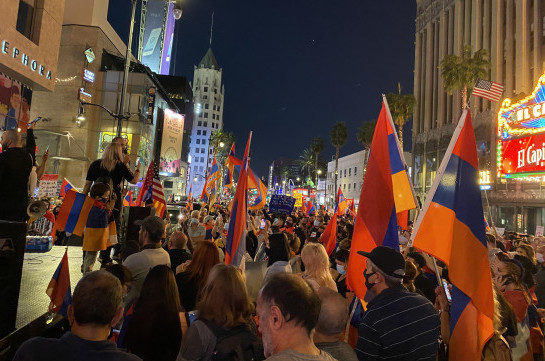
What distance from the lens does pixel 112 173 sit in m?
6.62

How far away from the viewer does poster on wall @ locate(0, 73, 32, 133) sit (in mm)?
22266

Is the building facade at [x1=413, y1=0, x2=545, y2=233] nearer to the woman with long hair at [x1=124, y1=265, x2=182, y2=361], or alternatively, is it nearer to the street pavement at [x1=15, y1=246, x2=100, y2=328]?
the street pavement at [x1=15, y1=246, x2=100, y2=328]

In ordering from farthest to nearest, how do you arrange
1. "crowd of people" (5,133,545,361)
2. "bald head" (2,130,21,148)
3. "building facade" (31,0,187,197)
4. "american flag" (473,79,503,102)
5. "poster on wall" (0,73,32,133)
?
"building facade" (31,0,187,197), "american flag" (473,79,503,102), "poster on wall" (0,73,32,133), "bald head" (2,130,21,148), "crowd of people" (5,133,545,361)

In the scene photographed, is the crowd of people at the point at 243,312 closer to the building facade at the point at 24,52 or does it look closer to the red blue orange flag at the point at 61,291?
the red blue orange flag at the point at 61,291

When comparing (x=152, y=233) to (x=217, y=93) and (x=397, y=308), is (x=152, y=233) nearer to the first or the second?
(x=397, y=308)

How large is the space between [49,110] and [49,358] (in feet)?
147

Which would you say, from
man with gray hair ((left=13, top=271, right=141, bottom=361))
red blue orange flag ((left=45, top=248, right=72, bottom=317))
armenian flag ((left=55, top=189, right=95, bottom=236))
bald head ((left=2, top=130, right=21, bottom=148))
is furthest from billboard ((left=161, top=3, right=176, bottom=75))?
man with gray hair ((left=13, top=271, right=141, bottom=361))

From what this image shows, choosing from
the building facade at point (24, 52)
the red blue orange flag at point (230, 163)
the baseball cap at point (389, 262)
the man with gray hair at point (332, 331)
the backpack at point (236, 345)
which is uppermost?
the building facade at point (24, 52)

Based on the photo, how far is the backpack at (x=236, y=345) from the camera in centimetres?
278

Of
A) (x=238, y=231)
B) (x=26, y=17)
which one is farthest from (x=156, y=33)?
(x=238, y=231)

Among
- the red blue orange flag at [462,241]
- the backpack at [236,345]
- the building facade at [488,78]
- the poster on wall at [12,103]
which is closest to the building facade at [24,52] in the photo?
the poster on wall at [12,103]

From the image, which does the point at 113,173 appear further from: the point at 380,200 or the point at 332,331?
the point at 332,331

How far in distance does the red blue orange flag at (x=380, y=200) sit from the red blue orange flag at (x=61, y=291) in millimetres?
3194

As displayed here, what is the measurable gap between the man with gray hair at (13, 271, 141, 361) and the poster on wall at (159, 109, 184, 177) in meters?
54.3
